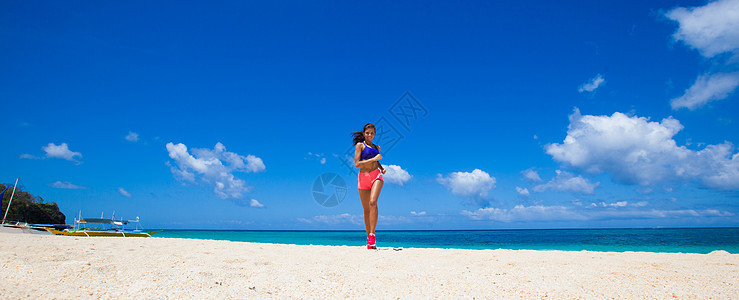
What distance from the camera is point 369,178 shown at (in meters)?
6.97

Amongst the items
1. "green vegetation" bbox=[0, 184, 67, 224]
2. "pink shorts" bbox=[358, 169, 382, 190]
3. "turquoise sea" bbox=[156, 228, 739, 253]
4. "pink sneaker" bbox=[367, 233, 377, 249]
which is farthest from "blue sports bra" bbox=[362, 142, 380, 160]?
"green vegetation" bbox=[0, 184, 67, 224]

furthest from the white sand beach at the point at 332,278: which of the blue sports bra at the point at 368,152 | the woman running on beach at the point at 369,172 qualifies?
the blue sports bra at the point at 368,152

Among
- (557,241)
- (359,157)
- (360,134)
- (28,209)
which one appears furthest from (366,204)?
(28,209)

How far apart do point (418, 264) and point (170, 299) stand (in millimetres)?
2887

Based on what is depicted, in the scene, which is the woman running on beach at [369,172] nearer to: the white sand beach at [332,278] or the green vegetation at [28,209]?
the white sand beach at [332,278]

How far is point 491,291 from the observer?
318 cm

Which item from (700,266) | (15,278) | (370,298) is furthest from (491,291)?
(15,278)

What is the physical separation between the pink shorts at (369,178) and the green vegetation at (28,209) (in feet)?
185

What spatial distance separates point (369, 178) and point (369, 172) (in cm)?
Answer: 12

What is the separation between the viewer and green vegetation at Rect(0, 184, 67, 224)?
1783 inches

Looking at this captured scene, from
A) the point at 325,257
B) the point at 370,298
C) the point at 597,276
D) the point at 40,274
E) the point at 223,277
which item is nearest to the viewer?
the point at 370,298

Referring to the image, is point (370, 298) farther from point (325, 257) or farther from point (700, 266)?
point (700, 266)

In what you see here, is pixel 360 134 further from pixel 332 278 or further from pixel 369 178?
pixel 332 278

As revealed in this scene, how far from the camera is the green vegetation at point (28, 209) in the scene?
45.3 metres
